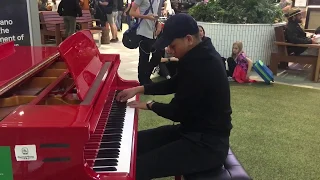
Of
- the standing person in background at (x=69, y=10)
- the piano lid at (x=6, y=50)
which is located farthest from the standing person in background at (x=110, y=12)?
the piano lid at (x=6, y=50)

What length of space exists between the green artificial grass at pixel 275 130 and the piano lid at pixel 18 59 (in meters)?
1.69

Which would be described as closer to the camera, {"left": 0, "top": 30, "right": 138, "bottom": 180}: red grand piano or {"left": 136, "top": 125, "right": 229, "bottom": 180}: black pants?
{"left": 0, "top": 30, "right": 138, "bottom": 180}: red grand piano

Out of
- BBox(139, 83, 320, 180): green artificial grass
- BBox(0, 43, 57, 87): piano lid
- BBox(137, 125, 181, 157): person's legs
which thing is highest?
BBox(0, 43, 57, 87): piano lid

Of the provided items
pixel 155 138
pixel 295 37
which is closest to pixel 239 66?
pixel 295 37

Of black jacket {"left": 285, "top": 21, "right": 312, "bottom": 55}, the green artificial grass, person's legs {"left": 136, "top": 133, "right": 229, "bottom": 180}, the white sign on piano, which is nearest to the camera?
Result: the white sign on piano

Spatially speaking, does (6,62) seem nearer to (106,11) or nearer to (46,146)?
(46,146)

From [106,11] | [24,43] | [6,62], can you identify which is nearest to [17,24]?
[24,43]

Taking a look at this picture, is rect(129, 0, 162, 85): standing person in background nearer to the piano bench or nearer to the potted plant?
the potted plant

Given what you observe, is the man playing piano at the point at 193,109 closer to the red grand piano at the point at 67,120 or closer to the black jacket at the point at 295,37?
the red grand piano at the point at 67,120

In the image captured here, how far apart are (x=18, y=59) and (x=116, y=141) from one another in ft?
4.31

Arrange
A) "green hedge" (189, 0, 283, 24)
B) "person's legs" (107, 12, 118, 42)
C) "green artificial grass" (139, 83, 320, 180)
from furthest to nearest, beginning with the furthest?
"person's legs" (107, 12, 118, 42) → "green hedge" (189, 0, 283, 24) → "green artificial grass" (139, 83, 320, 180)

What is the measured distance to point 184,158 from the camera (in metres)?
2.11

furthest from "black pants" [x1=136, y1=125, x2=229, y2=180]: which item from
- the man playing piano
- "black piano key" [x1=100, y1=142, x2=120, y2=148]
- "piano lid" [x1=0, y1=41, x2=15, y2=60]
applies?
"piano lid" [x1=0, y1=41, x2=15, y2=60]

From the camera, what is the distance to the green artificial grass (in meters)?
3.33
